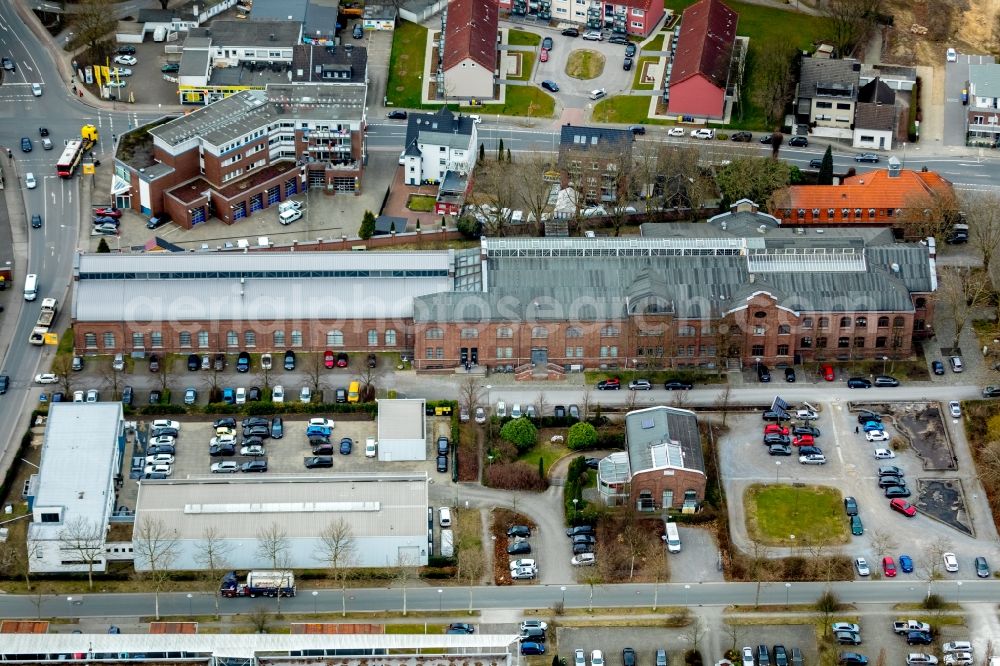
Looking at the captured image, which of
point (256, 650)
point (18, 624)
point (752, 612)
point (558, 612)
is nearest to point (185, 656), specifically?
point (256, 650)

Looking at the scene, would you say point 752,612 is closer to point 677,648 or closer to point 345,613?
point 677,648

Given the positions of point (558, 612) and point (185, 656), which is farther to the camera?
point (558, 612)

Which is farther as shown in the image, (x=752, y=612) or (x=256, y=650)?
(x=752, y=612)

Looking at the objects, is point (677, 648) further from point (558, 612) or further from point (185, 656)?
point (185, 656)

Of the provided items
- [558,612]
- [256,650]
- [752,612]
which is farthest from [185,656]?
[752,612]

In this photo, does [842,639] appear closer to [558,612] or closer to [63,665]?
[558,612]
